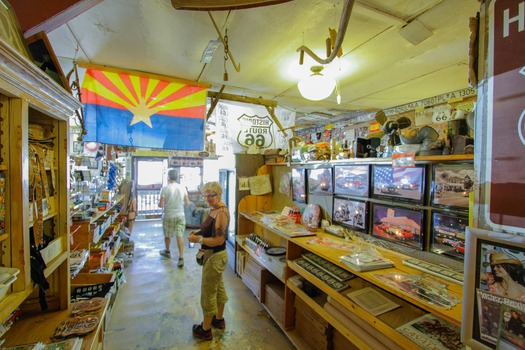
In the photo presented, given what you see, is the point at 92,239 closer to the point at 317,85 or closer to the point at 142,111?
the point at 142,111

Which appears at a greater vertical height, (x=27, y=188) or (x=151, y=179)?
(x=27, y=188)

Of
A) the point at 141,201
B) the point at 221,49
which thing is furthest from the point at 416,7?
the point at 141,201

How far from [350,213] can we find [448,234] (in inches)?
34.1

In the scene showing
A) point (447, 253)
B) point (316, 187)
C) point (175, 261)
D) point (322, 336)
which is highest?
point (316, 187)

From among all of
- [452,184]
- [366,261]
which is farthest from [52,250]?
[452,184]

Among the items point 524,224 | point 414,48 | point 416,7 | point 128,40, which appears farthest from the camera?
point 414,48

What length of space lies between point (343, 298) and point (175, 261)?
3.81 metres

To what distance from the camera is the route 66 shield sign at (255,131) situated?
3.54 metres

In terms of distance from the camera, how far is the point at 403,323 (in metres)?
1.39

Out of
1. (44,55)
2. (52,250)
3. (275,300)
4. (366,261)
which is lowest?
(275,300)

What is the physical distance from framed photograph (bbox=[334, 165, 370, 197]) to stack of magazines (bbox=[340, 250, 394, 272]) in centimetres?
62

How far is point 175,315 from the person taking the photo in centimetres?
294

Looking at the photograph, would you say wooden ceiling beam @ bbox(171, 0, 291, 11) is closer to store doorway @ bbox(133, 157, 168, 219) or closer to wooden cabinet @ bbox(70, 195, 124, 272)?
wooden cabinet @ bbox(70, 195, 124, 272)

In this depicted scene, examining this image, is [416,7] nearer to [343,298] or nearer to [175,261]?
[343,298]
